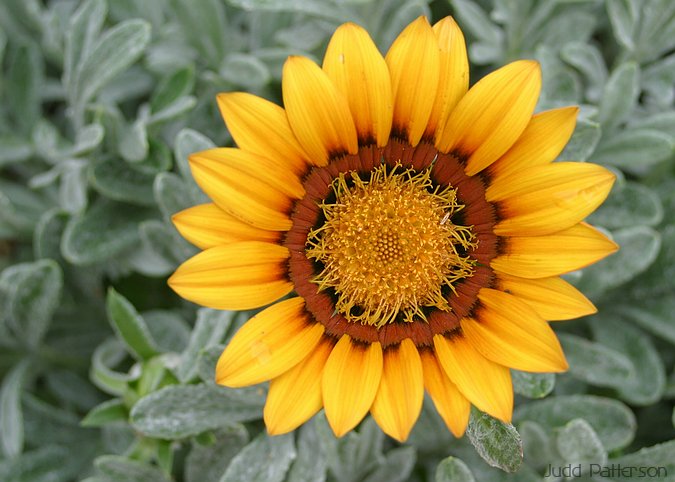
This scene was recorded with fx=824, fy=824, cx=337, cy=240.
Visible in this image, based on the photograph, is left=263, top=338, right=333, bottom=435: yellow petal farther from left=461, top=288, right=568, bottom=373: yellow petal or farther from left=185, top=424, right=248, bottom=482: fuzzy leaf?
left=185, top=424, right=248, bottom=482: fuzzy leaf

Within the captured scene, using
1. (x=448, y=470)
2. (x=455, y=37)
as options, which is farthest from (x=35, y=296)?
(x=455, y=37)

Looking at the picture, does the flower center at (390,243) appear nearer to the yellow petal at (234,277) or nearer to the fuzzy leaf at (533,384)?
the yellow petal at (234,277)

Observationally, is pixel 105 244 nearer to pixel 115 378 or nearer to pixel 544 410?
pixel 115 378

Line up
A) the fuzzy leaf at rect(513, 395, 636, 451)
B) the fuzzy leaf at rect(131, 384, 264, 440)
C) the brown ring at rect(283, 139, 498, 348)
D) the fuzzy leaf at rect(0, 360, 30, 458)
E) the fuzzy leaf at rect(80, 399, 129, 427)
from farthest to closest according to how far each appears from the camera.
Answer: the fuzzy leaf at rect(0, 360, 30, 458) → the fuzzy leaf at rect(513, 395, 636, 451) → the fuzzy leaf at rect(80, 399, 129, 427) → the fuzzy leaf at rect(131, 384, 264, 440) → the brown ring at rect(283, 139, 498, 348)

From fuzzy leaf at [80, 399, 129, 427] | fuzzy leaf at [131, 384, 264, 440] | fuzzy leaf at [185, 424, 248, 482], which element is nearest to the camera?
fuzzy leaf at [131, 384, 264, 440]

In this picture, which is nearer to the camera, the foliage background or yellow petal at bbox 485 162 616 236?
yellow petal at bbox 485 162 616 236

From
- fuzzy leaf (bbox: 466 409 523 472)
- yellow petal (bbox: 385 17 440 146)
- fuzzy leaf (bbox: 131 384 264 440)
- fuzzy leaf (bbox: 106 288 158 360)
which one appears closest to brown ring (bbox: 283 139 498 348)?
yellow petal (bbox: 385 17 440 146)

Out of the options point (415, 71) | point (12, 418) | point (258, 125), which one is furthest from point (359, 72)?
point (12, 418)

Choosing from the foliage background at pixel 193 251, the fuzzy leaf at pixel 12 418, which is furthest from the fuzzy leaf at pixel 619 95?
the fuzzy leaf at pixel 12 418
